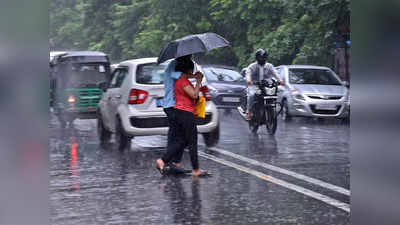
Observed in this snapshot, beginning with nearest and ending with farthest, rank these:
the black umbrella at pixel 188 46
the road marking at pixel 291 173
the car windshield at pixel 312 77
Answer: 1. the road marking at pixel 291 173
2. the black umbrella at pixel 188 46
3. the car windshield at pixel 312 77

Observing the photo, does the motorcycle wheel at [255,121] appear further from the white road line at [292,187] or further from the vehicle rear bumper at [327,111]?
the white road line at [292,187]

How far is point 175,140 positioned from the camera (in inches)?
374

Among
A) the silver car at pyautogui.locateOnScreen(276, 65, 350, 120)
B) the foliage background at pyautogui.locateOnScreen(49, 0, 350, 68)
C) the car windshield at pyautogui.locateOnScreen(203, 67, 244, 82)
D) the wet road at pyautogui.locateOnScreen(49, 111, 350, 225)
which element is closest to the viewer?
the wet road at pyautogui.locateOnScreen(49, 111, 350, 225)

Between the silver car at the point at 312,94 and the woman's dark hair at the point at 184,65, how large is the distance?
9828 millimetres

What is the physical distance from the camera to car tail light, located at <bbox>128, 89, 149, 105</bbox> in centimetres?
1226

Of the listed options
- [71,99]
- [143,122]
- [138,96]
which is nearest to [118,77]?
[138,96]

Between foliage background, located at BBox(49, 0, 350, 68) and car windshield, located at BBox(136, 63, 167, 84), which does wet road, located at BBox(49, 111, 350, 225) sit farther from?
foliage background, located at BBox(49, 0, 350, 68)

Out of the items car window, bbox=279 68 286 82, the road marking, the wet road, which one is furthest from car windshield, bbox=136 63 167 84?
car window, bbox=279 68 286 82

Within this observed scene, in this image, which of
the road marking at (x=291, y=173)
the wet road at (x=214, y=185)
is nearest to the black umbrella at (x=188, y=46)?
the wet road at (x=214, y=185)

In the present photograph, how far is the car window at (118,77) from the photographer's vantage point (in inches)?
509

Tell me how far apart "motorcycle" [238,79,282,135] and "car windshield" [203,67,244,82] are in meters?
8.38

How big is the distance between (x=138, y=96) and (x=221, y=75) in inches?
481
